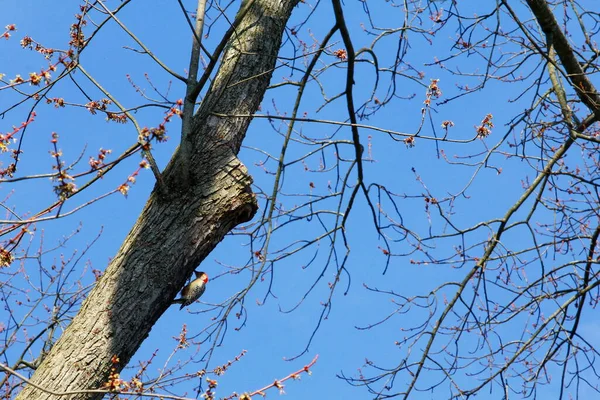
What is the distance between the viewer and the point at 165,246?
290 centimetres

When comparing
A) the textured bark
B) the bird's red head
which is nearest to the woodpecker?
the bird's red head

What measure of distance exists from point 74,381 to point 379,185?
2.16 metres

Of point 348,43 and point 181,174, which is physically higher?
point 348,43

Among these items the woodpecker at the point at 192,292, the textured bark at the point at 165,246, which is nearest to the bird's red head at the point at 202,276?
the woodpecker at the point at 192,292

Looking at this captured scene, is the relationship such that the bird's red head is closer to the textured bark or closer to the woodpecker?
the woodpecker

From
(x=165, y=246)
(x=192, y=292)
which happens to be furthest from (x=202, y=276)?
(x=165, y=246)

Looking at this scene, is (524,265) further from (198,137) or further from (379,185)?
(198,137)

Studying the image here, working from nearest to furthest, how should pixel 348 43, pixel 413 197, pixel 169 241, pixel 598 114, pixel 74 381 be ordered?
pixel 74 381 → pixel 169 241 → pixel 348 43 → pixel 413 197 → pixel 598 114

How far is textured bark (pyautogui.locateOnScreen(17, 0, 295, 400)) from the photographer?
271 centimetres

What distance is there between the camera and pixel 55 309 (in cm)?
596

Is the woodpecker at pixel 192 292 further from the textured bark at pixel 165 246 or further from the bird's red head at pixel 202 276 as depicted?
the textured bark at pixel 165 246

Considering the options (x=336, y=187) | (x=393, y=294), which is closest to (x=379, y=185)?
(x=336, y=187)

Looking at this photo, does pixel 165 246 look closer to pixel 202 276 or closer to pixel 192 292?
pixel 192 292

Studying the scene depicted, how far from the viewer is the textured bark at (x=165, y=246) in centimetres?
271
